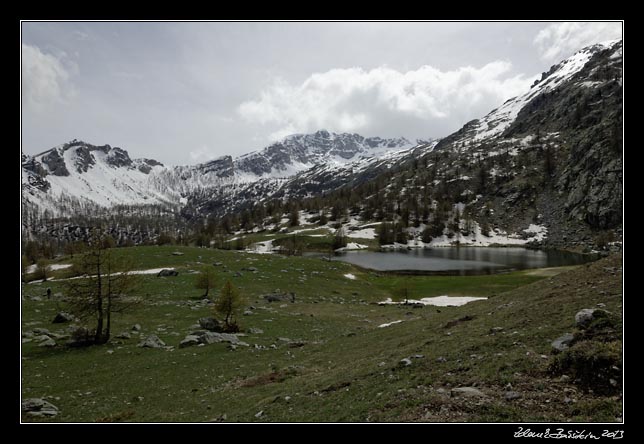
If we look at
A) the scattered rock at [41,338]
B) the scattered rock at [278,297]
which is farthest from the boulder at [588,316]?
the scattered rock at [278,297]

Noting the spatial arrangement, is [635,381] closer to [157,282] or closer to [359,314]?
[359,314]

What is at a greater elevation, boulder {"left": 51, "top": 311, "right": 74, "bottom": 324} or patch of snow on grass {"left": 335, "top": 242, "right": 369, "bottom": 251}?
boulder {"left": 51, "top": 311, "right": 74, "bottom": 324}

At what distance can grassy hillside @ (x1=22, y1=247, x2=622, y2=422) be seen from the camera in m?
10.9

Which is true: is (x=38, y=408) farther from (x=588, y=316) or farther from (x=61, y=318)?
(x=588, y=316)

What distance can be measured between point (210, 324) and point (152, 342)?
252 inches

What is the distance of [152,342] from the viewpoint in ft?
99.6

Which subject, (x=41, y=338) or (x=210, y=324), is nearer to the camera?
(x=41, y=338)

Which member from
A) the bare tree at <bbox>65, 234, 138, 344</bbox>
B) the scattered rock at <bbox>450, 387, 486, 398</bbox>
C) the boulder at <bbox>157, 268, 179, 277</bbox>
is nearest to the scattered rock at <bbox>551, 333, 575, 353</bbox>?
the scattered rock at <bbox>450, 387, 486, 398</bbox>

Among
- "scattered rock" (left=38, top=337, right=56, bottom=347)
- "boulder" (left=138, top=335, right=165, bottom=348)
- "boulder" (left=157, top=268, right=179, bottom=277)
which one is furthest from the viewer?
"boulder" (left=157, top=268, right=179, bottom=277)

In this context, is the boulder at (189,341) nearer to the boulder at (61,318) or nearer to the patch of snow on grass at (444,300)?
the boulder at (61,318)
